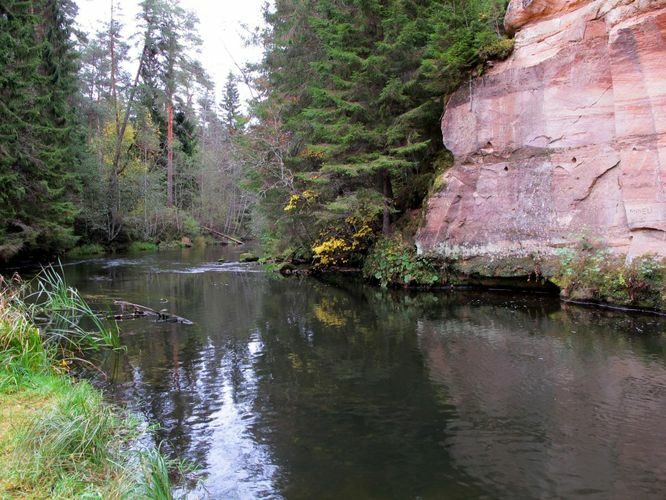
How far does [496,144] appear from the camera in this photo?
44.2ft

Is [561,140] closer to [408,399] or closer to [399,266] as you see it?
[399,266]

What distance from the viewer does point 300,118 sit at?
657 inches

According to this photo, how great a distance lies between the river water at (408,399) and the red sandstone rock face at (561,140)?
2423 mm

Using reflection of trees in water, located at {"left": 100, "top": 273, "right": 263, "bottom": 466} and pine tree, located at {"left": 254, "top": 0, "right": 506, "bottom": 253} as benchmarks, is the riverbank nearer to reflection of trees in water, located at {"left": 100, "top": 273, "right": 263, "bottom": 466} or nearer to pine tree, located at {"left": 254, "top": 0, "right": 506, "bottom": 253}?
pine tree, located at {"left": 254, "top": 0, "right": 506, "bottom": 253}

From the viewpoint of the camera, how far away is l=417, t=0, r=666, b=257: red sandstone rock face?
10.4 meters

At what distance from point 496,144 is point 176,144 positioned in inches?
1122

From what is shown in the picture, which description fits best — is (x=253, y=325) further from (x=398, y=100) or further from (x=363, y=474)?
(x=398, y=100)

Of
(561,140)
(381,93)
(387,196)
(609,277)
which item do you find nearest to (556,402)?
(609,277)

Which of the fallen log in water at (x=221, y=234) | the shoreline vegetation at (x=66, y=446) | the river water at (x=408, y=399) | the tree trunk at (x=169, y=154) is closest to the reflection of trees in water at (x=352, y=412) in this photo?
the river water at (x=408, y=399)

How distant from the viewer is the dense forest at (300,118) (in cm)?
1409

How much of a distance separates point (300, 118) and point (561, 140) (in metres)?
8.45

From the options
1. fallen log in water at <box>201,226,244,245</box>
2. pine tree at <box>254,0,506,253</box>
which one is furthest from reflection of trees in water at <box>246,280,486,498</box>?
fallen log in water at <box>201,226,244,245</box>

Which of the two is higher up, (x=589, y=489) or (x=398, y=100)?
(x=398, y=100)

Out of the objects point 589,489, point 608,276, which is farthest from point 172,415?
point 608,276
